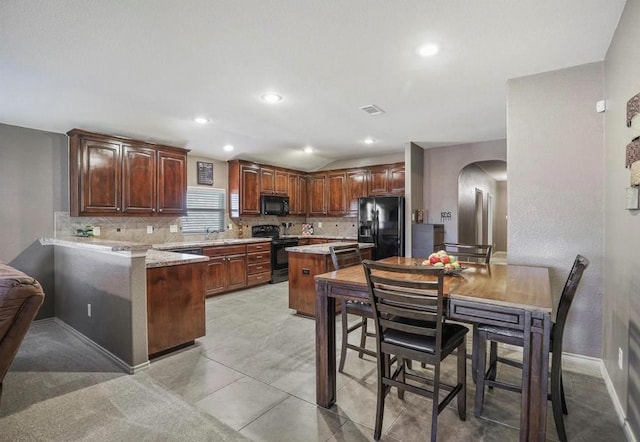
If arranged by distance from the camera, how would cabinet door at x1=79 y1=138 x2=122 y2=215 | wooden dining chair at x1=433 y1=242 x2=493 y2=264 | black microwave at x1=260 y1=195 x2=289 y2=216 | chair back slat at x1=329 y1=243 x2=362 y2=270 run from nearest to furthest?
chair back slat at x1=329 y1=243 x2=362 y2=270 → wooden dining chair at x1=433 y1=242 x2=493 y2=264 → cabinet door at x1=79 y1=138 x2=122 y2=215 → black microwave at x1=260 y1=195 x2=289 y2=216

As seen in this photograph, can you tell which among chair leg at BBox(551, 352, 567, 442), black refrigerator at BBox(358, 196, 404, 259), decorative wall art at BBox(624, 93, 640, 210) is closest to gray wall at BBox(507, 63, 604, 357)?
decorative wall art at BBox(624, 93, 640, 210)

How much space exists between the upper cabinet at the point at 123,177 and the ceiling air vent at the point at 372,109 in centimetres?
298

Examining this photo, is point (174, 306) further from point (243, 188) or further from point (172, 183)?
point (243, 188)

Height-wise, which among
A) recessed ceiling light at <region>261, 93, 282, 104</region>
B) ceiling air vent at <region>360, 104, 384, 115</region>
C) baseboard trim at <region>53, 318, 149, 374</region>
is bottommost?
baseboard trim at <region>53, 318, 149, 374</region>

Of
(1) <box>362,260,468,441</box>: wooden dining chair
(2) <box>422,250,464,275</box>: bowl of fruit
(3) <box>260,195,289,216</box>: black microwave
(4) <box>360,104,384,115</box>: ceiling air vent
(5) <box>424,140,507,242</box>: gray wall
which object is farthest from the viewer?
(3) <box>260,195,289,216</box>: black microwave

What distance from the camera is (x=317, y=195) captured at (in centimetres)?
722

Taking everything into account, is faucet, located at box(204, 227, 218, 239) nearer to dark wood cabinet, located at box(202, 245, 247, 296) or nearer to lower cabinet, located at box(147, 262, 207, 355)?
dark wood cabinet, located at box(202, 245, 247, 296)

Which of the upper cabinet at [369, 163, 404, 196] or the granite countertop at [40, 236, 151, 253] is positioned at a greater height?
the upper cabinet at [369, 163, 404, 196]

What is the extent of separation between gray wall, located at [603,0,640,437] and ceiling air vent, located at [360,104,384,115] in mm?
1975

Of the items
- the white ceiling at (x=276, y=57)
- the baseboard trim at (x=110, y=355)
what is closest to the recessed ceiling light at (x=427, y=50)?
the white ceiling at (x=276, y=57)

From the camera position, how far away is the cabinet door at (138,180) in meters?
4.45

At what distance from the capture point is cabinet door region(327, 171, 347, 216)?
6777 millimetres

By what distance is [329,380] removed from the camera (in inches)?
83.4

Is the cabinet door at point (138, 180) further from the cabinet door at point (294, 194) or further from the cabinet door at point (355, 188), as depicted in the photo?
the cabinet door at point (355, 188)
